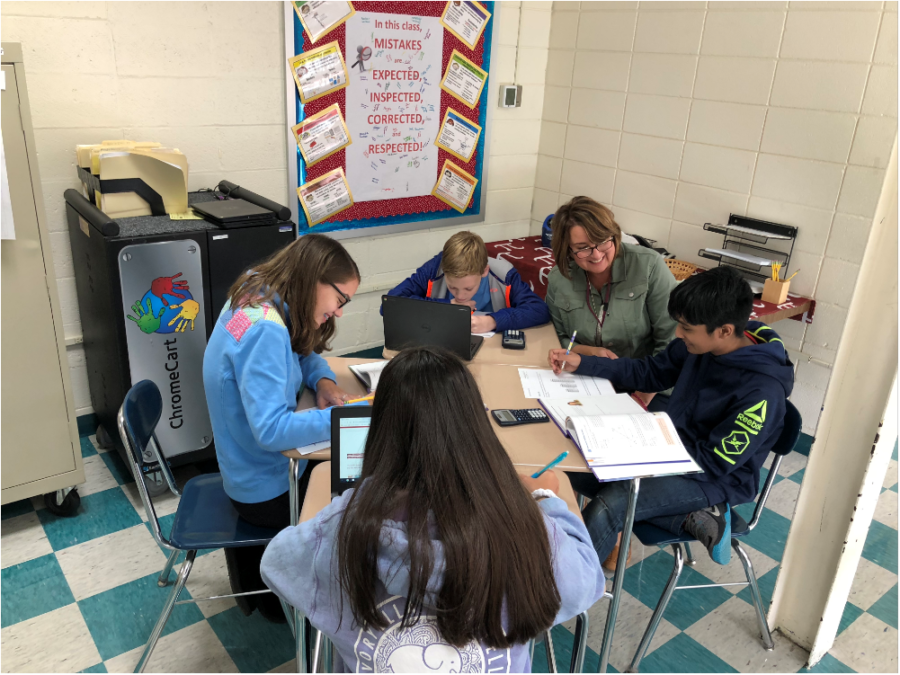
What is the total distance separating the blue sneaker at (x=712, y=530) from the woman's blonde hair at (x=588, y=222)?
105cm

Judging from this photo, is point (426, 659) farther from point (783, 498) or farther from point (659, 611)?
point (783, 498)

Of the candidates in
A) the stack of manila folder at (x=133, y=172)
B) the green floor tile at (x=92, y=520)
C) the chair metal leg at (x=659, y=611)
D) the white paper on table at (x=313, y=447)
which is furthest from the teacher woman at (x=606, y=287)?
the green floor tile at (x=92, y=520)

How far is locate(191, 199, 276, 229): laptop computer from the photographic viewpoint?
9.01ft

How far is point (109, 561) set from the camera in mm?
2551

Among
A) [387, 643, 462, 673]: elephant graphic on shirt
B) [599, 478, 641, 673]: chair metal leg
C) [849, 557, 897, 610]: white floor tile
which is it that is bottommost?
[849, 557, 897, 610]: white floor tile

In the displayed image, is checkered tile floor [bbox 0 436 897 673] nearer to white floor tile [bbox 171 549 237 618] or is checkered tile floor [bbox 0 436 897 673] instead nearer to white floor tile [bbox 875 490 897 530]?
white floor tile [bbox 171 549 237 618]

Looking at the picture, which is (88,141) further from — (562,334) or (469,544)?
(469,544)

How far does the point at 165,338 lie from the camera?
2768 mm

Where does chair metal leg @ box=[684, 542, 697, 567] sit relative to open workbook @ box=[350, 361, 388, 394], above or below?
below

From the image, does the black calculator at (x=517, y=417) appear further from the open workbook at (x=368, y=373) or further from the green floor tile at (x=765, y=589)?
the green floor tile at (x=765, y=589)

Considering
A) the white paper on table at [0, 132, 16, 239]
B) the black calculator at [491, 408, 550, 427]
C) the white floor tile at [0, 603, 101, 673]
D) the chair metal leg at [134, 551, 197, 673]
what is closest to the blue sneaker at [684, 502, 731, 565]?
the black calculator at [491, 408, 550, 427]

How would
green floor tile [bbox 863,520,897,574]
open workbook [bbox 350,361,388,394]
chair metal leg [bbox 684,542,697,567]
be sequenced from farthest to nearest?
green floor tile [bbox 863,520,897,574] < chair metal leg [bbox 684,542,697,567] < open workbook [bbox 350,361,388,394]

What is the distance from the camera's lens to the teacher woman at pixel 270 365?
1.83 m

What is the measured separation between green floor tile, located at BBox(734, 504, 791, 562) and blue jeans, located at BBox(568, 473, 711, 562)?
→ 79 centimetres
